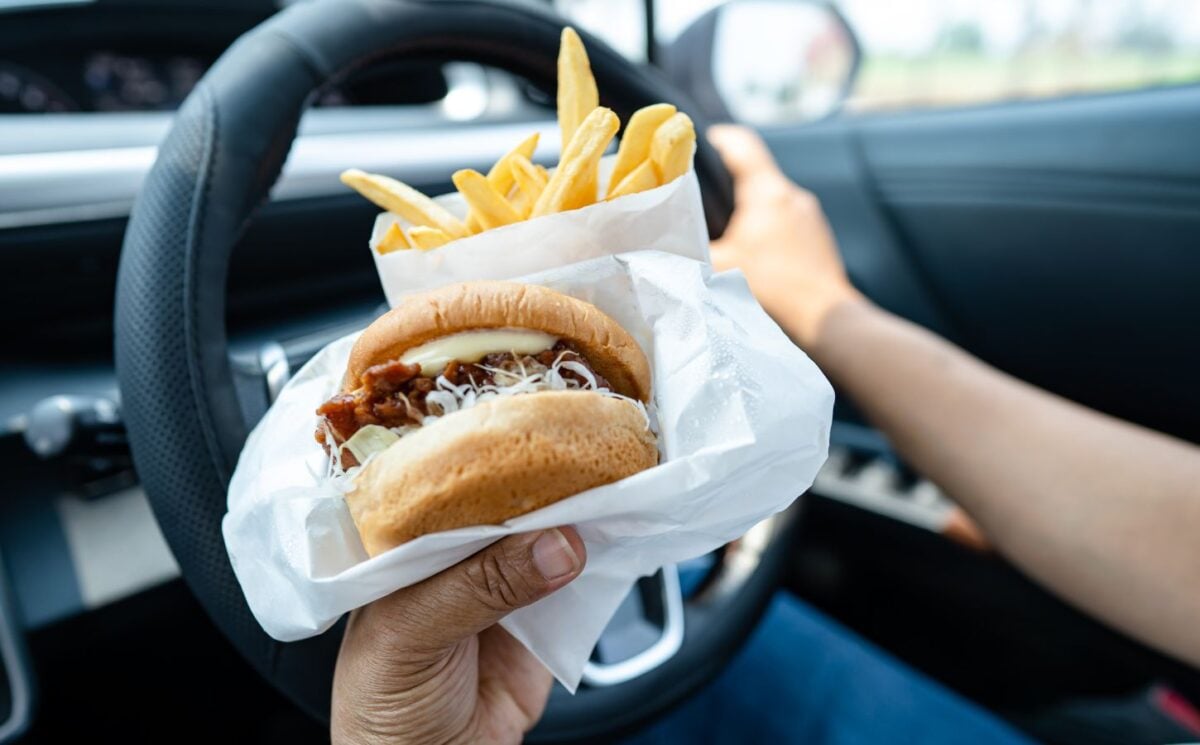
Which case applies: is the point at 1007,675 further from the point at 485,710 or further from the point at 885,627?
the point at 485,710

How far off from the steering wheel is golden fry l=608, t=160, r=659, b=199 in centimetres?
35

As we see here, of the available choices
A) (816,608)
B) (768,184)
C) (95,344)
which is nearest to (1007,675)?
(816,608)

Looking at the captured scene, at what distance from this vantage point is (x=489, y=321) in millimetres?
747

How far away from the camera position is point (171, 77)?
2432mm

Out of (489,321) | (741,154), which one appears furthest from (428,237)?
(741,154)

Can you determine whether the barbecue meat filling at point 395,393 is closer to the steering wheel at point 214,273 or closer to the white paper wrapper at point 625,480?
the white paper wrapper at point 625,480

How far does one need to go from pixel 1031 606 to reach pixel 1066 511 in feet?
2.64

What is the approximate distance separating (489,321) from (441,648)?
0.98 ft

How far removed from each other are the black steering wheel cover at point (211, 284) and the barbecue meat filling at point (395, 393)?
197mm

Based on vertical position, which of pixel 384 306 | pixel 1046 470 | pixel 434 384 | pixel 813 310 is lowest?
pixel 1046 470

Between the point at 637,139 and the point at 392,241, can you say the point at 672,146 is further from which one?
the point at 392,241

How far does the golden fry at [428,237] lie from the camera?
2.80ft

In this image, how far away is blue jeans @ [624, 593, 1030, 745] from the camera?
4.80ft

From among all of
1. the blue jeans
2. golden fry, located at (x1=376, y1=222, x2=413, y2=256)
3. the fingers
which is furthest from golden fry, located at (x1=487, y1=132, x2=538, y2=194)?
the blue jeans
